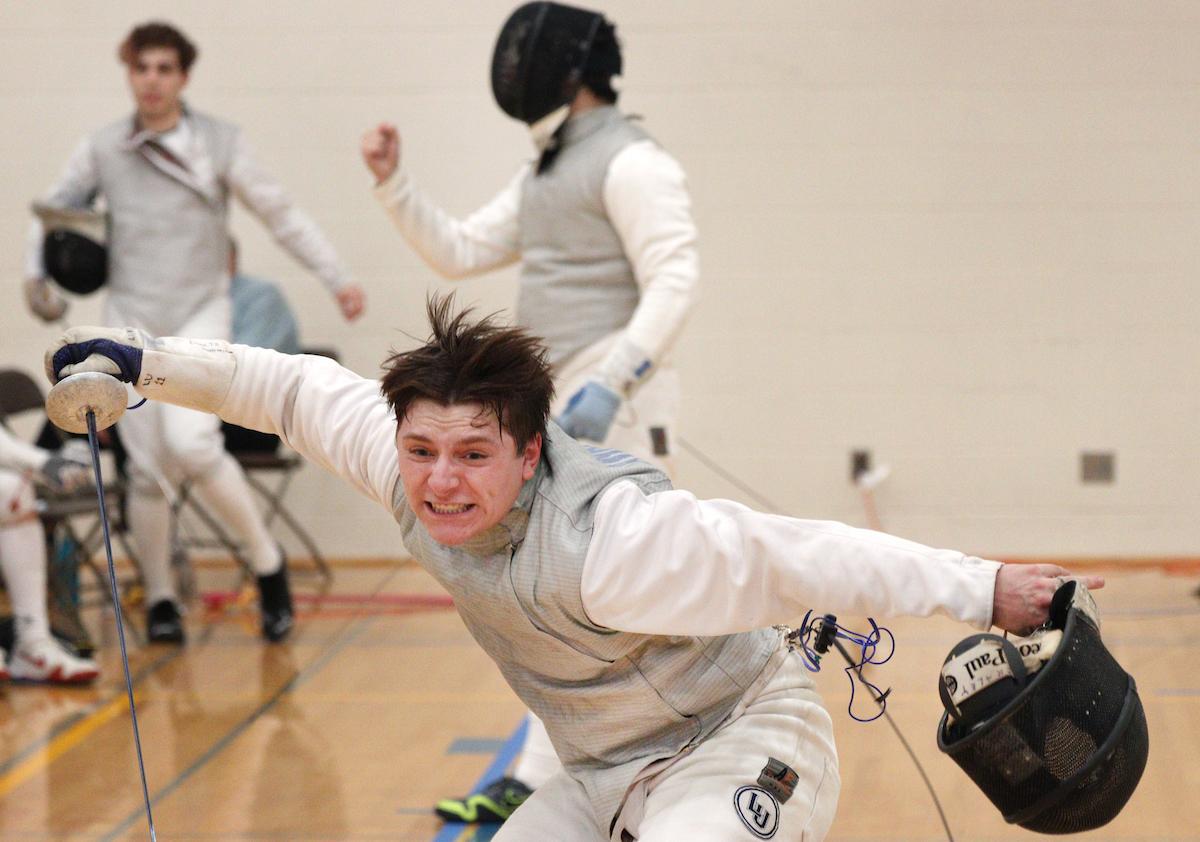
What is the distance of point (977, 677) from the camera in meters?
1.62

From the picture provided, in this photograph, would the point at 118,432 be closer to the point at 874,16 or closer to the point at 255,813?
the point at 255,813

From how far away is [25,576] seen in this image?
3.86 meters

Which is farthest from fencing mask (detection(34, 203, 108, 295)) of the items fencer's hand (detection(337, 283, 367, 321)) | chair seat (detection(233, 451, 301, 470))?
chair seat (detection(233, 451, 301, 470))

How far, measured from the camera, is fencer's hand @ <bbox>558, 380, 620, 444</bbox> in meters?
2.62

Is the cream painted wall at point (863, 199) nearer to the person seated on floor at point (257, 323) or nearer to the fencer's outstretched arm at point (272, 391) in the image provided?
the person seated on floor at point (257, 323)

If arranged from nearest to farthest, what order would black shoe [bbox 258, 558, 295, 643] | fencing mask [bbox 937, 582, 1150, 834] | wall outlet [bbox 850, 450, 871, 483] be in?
fencing mask [bbox 937, 582, 1150, 834]
black shoe [bbox 258, 558, 295, 643]
wall outlet [bbox 850, 450, 871, 483]

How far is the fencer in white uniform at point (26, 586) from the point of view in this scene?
3846mm

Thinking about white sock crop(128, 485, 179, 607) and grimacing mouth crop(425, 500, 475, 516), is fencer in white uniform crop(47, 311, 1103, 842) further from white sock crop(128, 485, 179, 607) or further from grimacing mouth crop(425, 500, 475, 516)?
white sock crop(128, 485, 179, 607)

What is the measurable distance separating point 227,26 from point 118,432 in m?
1.61

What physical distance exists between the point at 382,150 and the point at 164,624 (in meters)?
2.02

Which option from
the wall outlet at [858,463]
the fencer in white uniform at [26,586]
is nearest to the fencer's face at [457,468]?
the fencer in white uniform at [26,586]

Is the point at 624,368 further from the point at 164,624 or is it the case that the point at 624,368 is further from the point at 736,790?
the point at 164,624

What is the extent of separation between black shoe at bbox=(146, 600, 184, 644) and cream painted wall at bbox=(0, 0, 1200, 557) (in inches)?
50.9

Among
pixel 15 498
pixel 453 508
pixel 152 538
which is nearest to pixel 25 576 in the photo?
pixel 15 498
